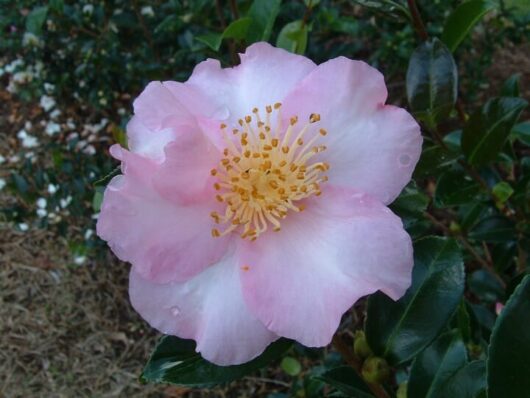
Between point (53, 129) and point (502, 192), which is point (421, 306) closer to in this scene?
point (502, 192)

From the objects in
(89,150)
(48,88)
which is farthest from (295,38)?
(48,88)

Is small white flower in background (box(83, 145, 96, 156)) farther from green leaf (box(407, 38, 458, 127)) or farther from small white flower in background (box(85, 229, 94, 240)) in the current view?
green leaf (box(407, 38, 458, 127))

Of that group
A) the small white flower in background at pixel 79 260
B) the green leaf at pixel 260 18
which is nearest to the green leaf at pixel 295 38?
the green leaf at pixel 260 18

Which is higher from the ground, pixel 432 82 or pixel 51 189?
pixel 432 82

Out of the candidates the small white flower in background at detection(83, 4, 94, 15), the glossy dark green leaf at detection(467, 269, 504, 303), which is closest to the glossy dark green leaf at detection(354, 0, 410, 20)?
the glossy dark green leaf at detection(467, 269, 504, 303)

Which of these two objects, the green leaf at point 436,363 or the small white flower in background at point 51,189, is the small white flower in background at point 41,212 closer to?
the small white flower in background at point 51,189

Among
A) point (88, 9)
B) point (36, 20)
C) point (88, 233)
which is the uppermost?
point (36, 20)
